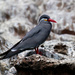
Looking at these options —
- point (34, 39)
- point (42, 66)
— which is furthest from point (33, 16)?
point (42, 66)

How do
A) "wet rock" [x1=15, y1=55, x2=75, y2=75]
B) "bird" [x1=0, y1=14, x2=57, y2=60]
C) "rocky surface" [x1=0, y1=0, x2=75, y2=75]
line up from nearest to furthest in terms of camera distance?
"wet rock" [x1=15, y1=55, x2=75, y2=75] → "bird" [x1=0, y1=14, x2=57, y2=60] → "rocky surface" [x1=0, y1=0, x2=75, y2=75]

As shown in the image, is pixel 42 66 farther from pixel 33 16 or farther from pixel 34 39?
pixel 33 16

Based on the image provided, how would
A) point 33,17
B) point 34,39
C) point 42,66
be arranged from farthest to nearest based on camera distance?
1. point 33,17
2. point 34,39
3. point 42,66

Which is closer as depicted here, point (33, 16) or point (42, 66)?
point (42, 66)

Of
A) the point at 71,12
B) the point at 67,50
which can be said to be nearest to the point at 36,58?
the point at 67,50

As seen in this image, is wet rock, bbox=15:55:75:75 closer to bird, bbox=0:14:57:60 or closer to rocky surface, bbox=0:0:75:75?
bird, bbox=0:14:57:60

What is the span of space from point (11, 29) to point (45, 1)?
3.35 meters

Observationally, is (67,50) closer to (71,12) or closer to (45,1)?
(71,12)

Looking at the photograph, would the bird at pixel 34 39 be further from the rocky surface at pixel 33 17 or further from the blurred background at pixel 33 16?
the blurred background at pixel 33 16

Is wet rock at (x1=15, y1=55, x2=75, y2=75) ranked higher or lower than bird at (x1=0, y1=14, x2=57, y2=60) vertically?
lower

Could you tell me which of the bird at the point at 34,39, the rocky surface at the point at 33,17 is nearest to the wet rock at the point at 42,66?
the bird at the point at 34,39

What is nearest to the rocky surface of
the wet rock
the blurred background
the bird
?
the blurred background

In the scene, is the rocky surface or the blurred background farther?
the blurred background

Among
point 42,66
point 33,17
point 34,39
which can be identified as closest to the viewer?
point 42,66
